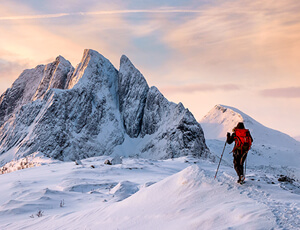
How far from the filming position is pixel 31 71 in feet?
346

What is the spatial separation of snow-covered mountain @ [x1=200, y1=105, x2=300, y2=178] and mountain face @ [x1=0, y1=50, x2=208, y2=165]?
665 inches

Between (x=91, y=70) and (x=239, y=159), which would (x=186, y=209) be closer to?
(x=239, y=159)

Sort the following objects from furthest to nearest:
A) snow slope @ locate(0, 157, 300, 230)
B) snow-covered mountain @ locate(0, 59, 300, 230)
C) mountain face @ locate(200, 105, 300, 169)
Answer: mountain face @ locate(200, 105, 300, 169), snow-covered mountain @ locate(0, 59, 300, 230), snow slope @ locate(0, 157, 300, 230)

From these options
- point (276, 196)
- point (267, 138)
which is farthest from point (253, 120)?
point (276, 196)

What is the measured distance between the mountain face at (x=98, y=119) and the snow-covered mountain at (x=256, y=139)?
55.4 ft

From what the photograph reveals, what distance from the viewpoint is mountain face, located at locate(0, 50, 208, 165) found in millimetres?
65938

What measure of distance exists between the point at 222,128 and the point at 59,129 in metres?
57.7

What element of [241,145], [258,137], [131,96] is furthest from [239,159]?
[258,137]

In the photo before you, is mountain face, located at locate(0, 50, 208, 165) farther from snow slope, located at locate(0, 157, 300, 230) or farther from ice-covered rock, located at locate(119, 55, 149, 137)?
snow slope, located at locate(0, 157, 300, 230)

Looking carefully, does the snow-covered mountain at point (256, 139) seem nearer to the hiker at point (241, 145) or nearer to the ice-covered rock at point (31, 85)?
the ice-covered rock at point (31, 85)

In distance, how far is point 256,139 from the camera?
299 ft

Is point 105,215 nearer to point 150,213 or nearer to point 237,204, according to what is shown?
point 150,213

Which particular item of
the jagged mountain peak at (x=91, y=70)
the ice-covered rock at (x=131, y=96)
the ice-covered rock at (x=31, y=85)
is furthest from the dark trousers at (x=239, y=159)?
the ice-covered rock at (x=31, y=85)

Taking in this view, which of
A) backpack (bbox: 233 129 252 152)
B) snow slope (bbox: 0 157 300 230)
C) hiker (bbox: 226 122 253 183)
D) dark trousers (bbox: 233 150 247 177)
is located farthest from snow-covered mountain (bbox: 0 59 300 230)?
backpack (bbox: 233 129 252 152)
